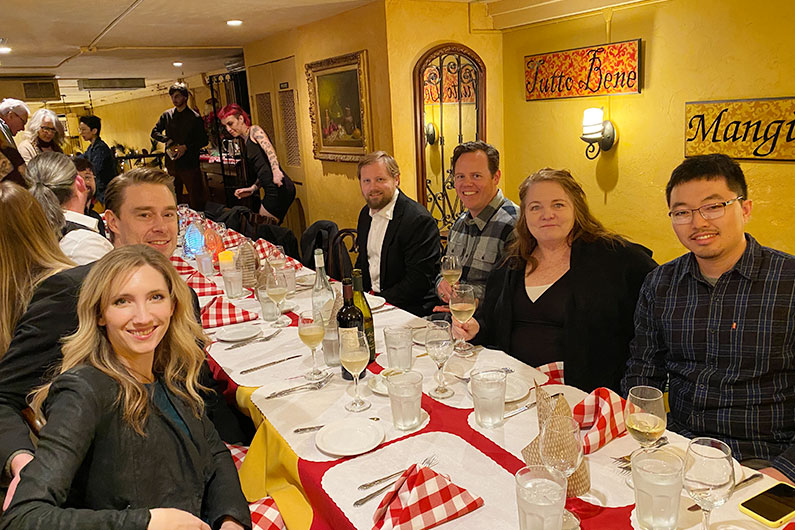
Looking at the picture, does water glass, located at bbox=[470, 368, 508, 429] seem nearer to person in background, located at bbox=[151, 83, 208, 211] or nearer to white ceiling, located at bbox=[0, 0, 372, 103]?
white ceiling, located at bbox=[0, 0, 372, 103]

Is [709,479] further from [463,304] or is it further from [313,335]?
[313,335]

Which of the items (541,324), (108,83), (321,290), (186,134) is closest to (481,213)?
(541,324)

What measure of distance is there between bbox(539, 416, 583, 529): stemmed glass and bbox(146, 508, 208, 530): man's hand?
0.75 meters

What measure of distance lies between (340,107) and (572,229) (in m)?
3.40

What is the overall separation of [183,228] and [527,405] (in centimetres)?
336

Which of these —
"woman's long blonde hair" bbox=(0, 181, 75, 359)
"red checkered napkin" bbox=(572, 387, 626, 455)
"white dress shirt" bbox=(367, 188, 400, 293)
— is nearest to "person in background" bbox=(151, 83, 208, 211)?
"white dress shirt" bbox=(367, 188, 400, 293)

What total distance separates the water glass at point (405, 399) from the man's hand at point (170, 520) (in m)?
0.52

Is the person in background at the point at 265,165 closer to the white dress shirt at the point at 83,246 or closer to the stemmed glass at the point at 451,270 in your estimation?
the white dress shirt at the point at 83,246

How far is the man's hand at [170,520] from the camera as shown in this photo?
1.16 meters

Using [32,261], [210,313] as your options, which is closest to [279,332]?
[210,313]

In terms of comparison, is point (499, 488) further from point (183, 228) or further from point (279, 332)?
point (183, 228)

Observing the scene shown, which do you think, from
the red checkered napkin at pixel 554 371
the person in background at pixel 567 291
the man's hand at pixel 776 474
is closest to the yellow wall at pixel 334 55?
the person in background at pixel 567 291

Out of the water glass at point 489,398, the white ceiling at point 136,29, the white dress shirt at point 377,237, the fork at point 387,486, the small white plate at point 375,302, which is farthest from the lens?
the white ceiling at point 136,29

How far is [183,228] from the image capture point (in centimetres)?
423
